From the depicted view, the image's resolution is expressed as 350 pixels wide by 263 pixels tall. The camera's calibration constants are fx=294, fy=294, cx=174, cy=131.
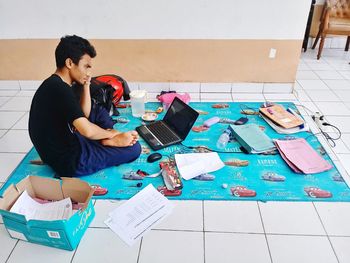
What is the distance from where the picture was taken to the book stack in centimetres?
236

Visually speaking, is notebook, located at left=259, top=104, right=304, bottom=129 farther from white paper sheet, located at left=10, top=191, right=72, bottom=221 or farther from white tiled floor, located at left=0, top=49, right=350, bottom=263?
white paper sheet, located at left=10, top=191, right=72, bottom=221

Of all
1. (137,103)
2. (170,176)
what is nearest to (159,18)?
(137,103)

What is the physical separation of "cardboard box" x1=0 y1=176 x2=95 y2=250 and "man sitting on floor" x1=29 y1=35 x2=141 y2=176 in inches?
8.6

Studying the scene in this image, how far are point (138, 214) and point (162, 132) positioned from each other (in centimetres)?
83

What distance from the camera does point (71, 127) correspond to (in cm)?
177

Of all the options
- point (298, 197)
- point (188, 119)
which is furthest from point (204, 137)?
point (298, 197)

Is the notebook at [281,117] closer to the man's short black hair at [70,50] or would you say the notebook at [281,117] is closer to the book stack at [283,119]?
the book stack at [283,119]

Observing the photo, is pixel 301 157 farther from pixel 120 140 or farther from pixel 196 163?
pixel 120 140

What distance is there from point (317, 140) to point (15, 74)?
315 centimetres

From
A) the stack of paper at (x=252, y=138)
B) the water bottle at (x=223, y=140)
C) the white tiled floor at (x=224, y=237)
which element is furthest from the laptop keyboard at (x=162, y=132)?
the white tiled floor at (x=224, y=237)

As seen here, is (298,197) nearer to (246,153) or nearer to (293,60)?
(246,153)

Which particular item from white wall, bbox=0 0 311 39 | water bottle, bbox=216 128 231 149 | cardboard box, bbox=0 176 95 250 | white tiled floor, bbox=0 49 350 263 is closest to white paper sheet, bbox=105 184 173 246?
white tiled floor, bbox=0 49 350 263

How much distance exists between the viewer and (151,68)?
3.16 m

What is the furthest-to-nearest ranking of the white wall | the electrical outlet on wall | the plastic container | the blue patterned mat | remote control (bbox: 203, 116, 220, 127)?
1. the electrical outlet on wall
2. the white wall
3. the plastic container
4. remote control (bbox: 203, 116, 220, 127)
5. the blue patterned mat
